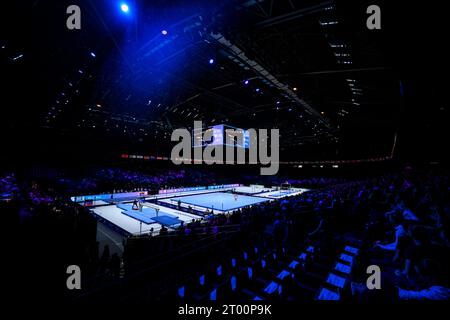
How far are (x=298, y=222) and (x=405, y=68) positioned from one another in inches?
165

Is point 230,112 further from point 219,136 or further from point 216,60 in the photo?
point 216,60

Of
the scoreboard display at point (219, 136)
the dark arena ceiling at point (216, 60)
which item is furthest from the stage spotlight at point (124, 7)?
the scoreboard display at point (219, 136)

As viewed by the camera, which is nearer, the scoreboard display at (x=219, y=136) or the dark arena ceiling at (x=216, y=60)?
the dark arena ceiling at (x=216, y=60)

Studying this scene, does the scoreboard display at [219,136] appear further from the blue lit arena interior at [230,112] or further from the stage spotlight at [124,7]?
the stage spotlight at [124,7]

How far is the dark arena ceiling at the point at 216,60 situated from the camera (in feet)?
15.1

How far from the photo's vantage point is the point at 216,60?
765 cm

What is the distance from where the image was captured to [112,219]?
11.4 metres

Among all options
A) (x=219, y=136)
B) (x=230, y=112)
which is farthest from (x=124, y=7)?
(x=219, y=136)

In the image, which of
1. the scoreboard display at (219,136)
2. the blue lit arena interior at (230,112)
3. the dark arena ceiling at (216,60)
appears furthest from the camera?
the scoreboard display at (219,136)

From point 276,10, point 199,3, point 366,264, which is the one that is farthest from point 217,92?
point 366,264

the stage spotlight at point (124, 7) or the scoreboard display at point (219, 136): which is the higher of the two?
the stage spotlight at point (124, 7)

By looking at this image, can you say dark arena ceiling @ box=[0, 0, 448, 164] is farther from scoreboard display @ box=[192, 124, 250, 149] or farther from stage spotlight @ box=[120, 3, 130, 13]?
scoreboard display @ box=[192, 124, 250, 149]

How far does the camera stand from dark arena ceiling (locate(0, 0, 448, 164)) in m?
4.59

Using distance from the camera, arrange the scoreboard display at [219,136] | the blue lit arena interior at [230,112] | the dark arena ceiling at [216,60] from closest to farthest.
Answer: the blue lit arena interior at [230,112] < the dark arena ceiling at [216,60] < the scoreboard display at [219,136]
